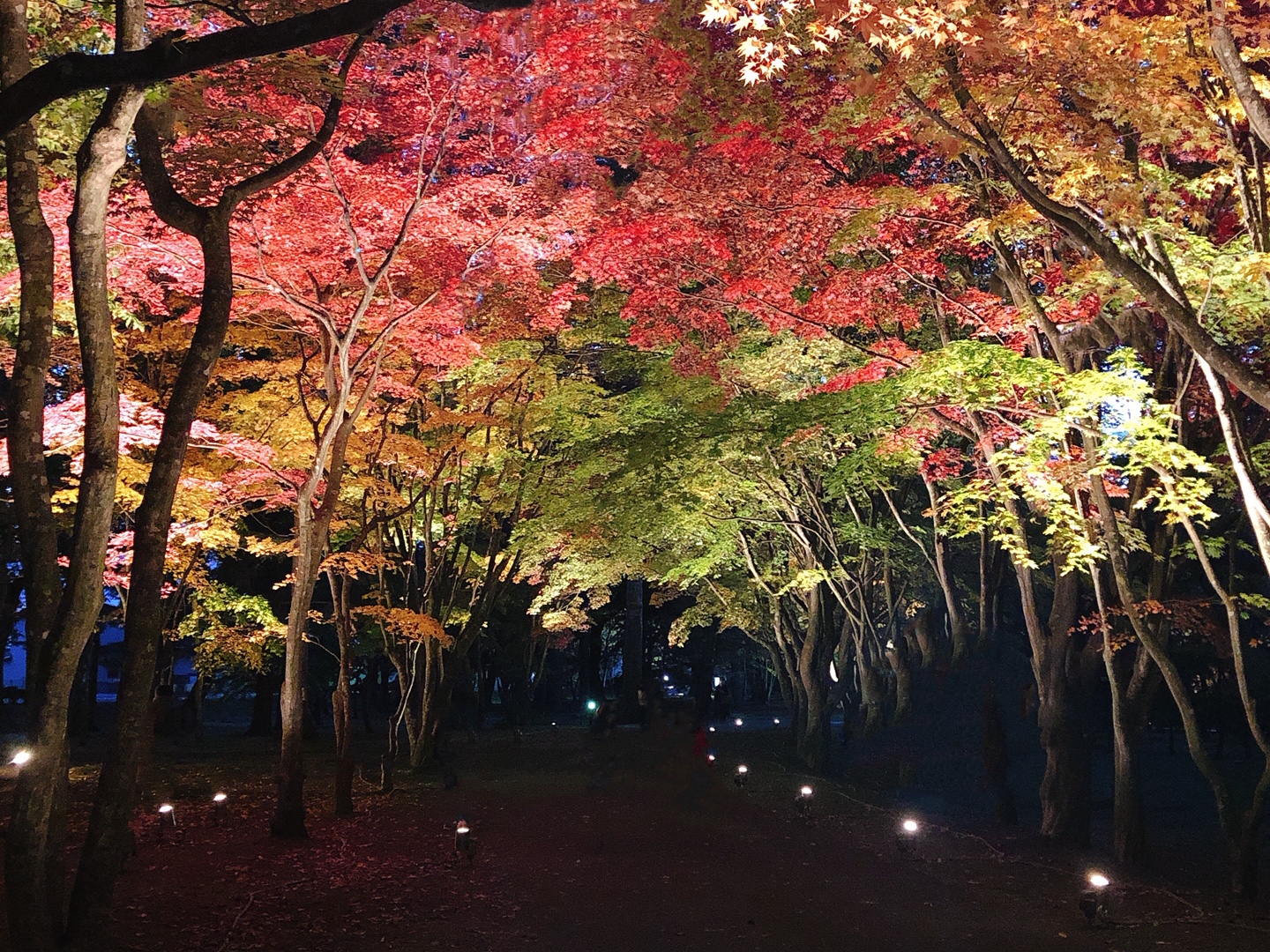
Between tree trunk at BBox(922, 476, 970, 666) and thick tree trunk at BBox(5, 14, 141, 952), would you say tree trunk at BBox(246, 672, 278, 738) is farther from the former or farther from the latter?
thick tree trunk at BBox(5, 14, 141, 952)

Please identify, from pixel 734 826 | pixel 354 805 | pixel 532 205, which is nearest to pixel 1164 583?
pixel 734 826

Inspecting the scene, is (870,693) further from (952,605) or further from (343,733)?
(343,733)

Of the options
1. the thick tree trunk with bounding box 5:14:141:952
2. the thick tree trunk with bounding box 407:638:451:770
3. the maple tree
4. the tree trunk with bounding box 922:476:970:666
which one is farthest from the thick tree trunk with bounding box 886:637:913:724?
the thick tree trunk with bounding box 5:14:141:952

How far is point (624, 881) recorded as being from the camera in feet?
32.5

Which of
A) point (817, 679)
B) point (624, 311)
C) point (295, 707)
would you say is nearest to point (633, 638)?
point (817, 679)

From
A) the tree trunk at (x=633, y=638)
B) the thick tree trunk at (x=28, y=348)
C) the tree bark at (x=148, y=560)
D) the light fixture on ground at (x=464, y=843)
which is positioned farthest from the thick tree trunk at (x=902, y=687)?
the thick tree trunk at (x=28, y=348)

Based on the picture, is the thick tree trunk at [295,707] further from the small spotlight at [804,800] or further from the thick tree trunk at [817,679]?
the thick tree trunk at [817,679]

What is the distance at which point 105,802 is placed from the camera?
19.8 ft

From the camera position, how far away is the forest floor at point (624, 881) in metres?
7.89

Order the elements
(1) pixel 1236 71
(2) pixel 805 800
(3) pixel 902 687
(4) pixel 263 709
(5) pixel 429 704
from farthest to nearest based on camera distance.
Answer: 1. (4) pixel 263 709
2. (3) pixel 902 687
3. (5) pixel 429 704
4. (2) pixel 805 800
5. (1) pixel 1236 71

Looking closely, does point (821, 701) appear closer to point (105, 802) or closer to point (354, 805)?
point (354, 805)

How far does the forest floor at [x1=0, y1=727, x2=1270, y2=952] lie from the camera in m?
7.89

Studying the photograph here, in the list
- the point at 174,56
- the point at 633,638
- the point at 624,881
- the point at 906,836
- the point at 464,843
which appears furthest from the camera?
the point at 633,638

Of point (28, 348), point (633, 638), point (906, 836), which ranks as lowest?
point (906, 836)
